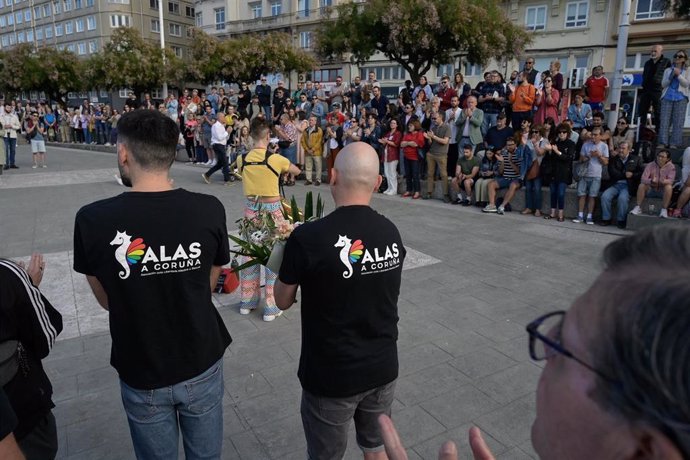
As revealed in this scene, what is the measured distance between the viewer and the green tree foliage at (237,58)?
31953 mm

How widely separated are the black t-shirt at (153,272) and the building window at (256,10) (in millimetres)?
54216

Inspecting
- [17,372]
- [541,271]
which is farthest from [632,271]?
[541,271]

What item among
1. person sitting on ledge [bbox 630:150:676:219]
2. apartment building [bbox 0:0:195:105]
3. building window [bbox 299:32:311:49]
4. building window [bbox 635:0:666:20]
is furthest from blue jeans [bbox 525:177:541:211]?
apartment building [bbox 0:0:195:105]

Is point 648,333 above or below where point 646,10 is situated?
below

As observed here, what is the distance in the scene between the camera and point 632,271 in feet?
2.72

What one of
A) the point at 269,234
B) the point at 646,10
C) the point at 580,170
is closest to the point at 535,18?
the point at 646,10

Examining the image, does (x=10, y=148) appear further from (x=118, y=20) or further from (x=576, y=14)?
(x=118, y=20)

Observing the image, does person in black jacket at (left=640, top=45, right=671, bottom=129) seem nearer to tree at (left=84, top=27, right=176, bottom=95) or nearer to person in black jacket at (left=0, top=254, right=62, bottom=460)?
person in black jacket at (left=0, top=254, right=62, bottom=460)

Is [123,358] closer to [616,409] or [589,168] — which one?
[616,409]

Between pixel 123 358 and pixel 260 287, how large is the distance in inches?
133

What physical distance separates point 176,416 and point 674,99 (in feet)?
38.9

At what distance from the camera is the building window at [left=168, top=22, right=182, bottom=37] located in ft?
198

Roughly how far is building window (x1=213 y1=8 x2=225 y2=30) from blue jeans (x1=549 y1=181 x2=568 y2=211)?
50671mm

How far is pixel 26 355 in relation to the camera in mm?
2068
